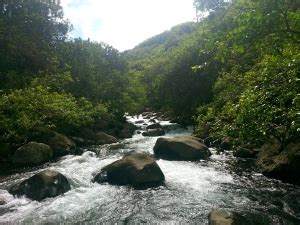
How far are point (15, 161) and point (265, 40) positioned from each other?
61.0 feet

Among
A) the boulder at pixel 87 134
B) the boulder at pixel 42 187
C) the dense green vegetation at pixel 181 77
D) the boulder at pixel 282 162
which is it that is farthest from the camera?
the boulder at pixel 87 134

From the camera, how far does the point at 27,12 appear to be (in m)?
47.2

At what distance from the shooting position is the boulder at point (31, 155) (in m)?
21.7

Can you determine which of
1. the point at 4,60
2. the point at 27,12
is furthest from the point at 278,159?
the point at 27,12

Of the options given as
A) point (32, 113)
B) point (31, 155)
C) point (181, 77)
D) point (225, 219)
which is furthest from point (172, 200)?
point (181, 77)

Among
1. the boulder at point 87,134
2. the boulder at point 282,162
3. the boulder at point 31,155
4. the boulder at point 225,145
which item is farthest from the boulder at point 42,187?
the boulder at point 87,134

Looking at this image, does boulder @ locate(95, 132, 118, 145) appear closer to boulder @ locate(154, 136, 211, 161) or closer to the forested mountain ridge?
boulder @ locate(154, 136, 211, 161)

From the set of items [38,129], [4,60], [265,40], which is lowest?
[38,129]

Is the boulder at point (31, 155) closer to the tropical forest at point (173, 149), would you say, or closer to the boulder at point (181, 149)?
the tropical forest at point (173, 149)

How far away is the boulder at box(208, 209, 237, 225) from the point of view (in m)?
10.6

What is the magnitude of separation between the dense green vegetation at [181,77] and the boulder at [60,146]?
46.5 inches

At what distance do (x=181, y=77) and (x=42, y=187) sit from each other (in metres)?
36.1

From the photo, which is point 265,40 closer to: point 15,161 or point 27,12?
point 15,161

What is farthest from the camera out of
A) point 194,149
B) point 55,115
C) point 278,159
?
point 55,115
